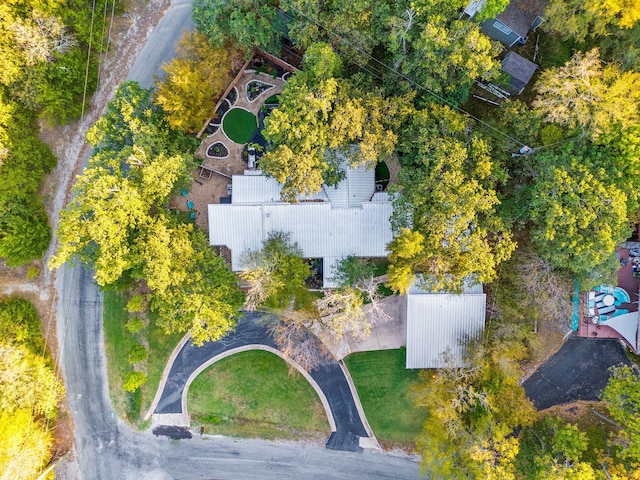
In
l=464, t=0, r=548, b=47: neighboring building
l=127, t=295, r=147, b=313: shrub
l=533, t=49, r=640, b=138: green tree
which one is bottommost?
l=127, t=295, r=147, b=313: shrub

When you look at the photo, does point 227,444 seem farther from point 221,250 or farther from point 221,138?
point 221,138

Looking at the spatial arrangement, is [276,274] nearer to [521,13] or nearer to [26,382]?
[26,382]

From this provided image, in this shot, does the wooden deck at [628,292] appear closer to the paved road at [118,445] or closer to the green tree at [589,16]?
the green tree at [589,16]

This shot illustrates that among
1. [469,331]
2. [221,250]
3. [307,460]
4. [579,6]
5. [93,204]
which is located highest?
[579,6]

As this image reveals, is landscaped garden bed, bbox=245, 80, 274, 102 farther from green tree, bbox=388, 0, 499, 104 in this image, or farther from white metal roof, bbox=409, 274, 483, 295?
white metal roof, bbox=409, 274, 483, 295

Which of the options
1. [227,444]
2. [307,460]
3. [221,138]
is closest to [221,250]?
[221,138]

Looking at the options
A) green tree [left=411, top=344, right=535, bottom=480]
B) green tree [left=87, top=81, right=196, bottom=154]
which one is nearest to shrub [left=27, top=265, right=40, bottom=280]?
green tree [left=87, top=81, right=196, bottom=154]
